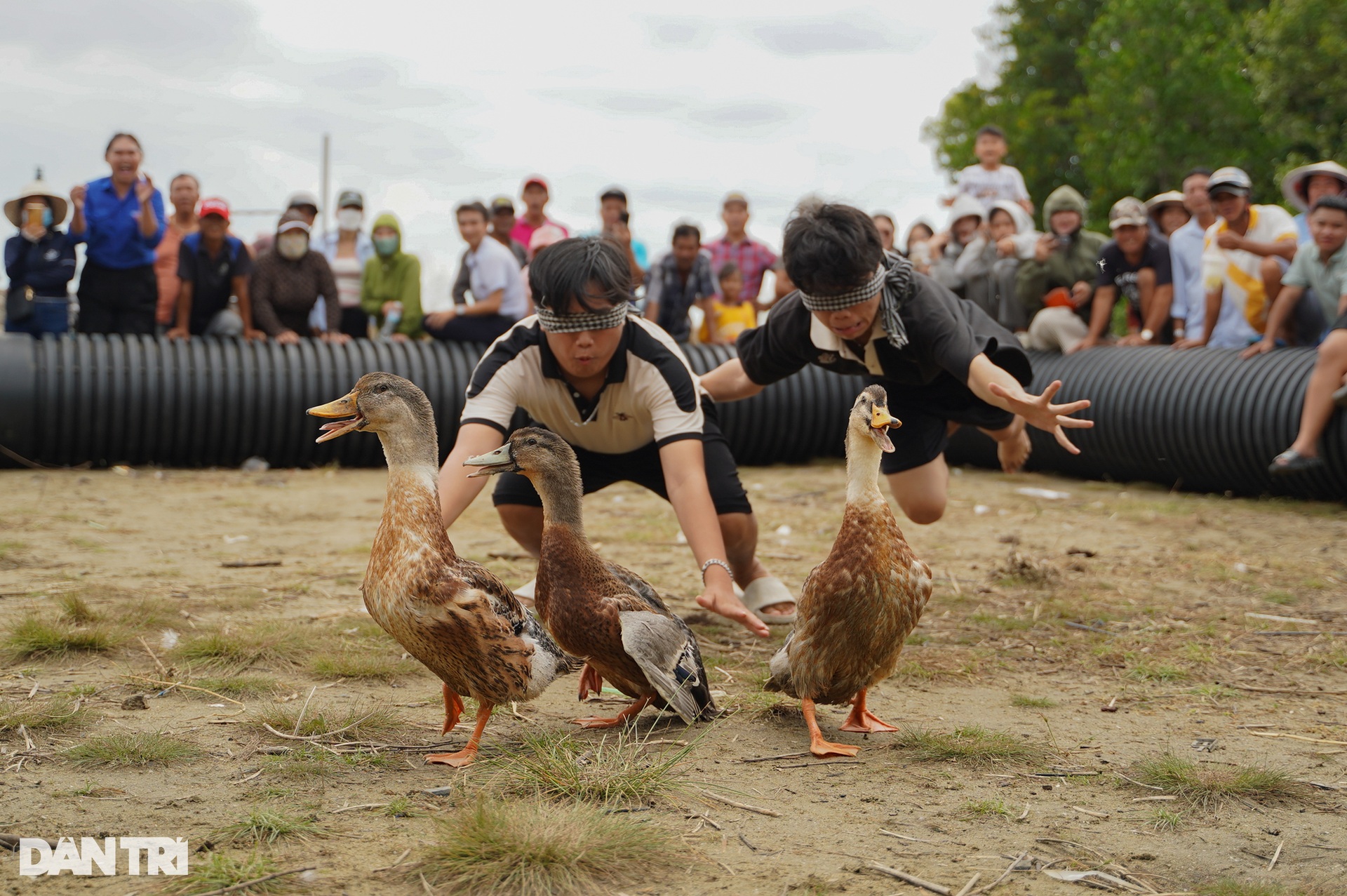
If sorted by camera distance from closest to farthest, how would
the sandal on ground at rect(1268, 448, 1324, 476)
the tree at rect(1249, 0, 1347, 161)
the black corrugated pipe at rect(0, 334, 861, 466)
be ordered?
1. the sandal on ground at rect(1268, 448, 1324, 476)
2. the black corrugated pipe at rect(0, 334, 861, 466)
3. the tree at rect(1249, 0, 1347, 161)

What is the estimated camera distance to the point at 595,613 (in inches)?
143

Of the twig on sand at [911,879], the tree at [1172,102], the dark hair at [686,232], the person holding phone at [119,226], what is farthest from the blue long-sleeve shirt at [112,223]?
the tree at [1172,102]

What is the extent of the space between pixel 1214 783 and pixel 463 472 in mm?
2683

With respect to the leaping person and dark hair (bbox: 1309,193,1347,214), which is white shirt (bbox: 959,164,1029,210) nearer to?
dark hair (bbox: 1309,193,1347,214)

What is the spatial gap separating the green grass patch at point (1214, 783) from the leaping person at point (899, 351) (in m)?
1.00

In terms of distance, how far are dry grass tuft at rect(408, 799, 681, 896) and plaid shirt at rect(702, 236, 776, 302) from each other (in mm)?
10200

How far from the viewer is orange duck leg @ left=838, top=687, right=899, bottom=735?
3.79 m

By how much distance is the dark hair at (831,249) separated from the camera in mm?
4344

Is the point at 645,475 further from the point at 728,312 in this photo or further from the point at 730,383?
the point at 728,312

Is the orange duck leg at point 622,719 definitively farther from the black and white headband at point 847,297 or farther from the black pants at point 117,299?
the black pants at point 117,299

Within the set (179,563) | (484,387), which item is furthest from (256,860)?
(179,563)

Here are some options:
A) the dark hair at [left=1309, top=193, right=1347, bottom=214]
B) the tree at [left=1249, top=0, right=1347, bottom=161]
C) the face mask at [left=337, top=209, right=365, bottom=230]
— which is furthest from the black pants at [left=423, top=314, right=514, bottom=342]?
the tree at [left=1249, top=0, right=1347, bottom=161]

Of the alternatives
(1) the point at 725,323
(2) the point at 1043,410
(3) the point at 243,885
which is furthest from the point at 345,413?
(1) the point at 725,323

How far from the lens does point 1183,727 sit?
154 inches
